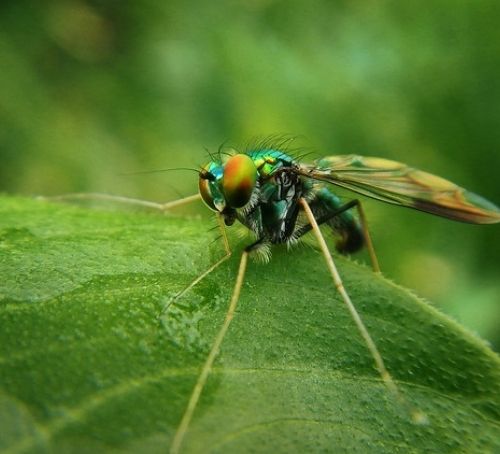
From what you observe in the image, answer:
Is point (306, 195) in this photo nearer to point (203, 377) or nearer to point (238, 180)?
point (238, 180)

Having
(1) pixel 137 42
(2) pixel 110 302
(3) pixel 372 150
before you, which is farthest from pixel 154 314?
(1) pixel 137 42

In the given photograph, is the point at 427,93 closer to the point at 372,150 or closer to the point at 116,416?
the point at 372,150

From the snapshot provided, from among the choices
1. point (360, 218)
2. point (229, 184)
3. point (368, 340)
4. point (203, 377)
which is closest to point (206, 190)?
point (229, 184)

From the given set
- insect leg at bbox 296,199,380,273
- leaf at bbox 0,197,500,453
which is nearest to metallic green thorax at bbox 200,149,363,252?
insect leg at bbox 296,199,380,273

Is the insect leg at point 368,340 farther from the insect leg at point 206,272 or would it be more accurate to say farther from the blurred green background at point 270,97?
the blurred green background at point 270,97

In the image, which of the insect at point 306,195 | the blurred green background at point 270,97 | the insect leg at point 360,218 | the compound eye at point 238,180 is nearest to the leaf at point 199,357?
the insect at point 306,195

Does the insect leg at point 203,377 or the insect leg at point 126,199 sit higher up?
the insect leg at point 126,199
